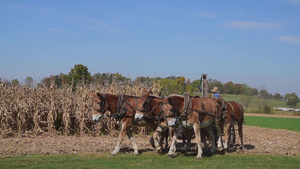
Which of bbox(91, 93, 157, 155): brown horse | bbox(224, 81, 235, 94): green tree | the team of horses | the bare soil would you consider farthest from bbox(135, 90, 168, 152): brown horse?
bbox(224, 81, 235, 94): green tree

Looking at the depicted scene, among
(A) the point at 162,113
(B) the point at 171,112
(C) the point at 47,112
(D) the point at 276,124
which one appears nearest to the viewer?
(B) the point at 171,112

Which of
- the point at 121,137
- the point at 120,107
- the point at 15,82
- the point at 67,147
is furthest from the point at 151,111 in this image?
the point at 15,82

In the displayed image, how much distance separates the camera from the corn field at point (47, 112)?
17.6m

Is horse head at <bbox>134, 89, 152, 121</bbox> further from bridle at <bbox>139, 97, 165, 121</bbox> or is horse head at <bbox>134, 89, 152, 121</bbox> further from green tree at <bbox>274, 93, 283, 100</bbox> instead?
green tree at <bbox>274, 93, 283, 100</bbox>

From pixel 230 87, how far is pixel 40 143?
77971mm

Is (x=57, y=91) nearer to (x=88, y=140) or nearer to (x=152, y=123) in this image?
(x=88, y=140)

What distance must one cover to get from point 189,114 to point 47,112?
8.91 m

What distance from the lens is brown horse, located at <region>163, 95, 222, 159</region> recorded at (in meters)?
11.8

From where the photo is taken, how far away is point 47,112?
18.4 m

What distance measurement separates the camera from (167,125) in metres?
12.3

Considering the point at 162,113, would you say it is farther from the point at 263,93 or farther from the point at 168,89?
the point at 263,93

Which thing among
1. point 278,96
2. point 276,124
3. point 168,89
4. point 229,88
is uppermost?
point 229,88

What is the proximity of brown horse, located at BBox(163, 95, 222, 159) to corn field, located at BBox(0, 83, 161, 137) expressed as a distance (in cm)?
691

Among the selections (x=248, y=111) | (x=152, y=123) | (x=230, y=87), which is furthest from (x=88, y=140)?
(x=230, y=87)
